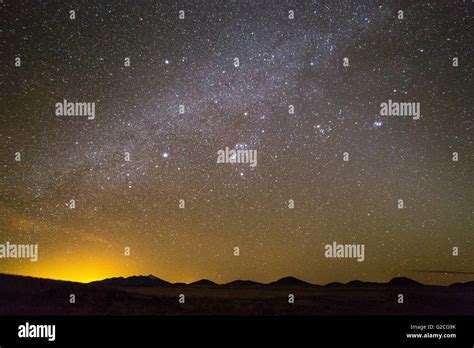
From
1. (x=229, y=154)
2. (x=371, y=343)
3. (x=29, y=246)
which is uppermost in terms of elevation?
(x=229, y=154)

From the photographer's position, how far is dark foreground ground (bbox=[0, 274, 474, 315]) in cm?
1165

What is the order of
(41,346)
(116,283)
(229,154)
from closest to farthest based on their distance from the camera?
(41,346), (229,154), (116,283)

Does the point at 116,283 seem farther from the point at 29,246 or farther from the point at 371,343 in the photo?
the point at 371,343

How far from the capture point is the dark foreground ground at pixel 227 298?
11648mm

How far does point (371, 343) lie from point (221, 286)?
11.7ft

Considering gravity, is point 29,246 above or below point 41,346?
above

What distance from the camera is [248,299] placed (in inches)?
468

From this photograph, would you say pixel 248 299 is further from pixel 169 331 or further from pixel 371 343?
pixel 371 343

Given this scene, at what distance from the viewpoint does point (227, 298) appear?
39.4 feet

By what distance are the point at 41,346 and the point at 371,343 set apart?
22.8ft

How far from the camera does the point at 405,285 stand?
39.8ft

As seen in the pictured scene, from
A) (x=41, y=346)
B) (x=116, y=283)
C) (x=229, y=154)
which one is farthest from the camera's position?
(x=116, y=283)

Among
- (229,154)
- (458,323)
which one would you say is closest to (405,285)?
(458,323)

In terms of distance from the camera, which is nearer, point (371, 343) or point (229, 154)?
point (371, 343)
